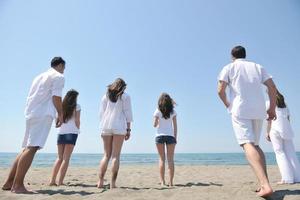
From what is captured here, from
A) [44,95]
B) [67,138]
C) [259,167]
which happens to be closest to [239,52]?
[259,167]

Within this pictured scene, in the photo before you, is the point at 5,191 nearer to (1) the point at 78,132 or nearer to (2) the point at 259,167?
(1) the point at 78,132

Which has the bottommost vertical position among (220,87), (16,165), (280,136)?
(16,165)

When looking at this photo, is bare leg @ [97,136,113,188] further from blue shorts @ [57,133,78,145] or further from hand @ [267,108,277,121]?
hand @ [267,108,277,121]

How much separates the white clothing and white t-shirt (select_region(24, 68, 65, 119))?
436 cm

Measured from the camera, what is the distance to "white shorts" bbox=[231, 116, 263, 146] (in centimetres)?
416

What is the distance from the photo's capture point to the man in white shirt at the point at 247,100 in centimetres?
416

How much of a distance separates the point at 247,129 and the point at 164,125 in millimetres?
2621

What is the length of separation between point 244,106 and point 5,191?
3.85 metres

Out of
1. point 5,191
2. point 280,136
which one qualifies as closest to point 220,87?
point 280,136

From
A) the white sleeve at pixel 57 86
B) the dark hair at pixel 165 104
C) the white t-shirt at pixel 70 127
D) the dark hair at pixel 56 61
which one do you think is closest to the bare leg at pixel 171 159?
the dark hair at pixel 165 104

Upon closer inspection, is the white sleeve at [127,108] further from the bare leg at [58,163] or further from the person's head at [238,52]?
the person's head at [238,52]

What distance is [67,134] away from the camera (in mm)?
6027

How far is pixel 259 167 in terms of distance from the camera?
3.91 metres

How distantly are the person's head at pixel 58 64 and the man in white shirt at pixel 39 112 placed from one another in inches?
6.8
